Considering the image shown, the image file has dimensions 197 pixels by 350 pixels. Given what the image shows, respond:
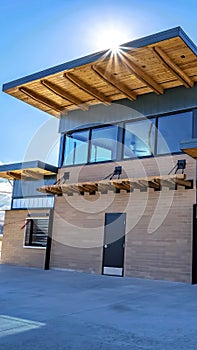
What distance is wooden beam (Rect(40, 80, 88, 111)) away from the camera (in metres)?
10.2

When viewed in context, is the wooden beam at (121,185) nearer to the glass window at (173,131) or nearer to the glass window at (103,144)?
the glass window at (103,144)

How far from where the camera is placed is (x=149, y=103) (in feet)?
34.1

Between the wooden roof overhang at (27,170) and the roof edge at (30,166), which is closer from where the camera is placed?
the roof edge at (30,166)

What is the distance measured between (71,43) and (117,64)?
70.2 inches

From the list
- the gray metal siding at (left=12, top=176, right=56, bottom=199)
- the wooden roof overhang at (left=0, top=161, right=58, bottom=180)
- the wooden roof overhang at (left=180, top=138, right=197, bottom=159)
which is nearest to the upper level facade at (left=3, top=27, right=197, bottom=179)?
the wooden roof overhang at (left=0, top=161, right=58, bottom=180)

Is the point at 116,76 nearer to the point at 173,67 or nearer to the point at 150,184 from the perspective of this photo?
the point at 173,67

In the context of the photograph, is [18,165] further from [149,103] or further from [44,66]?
[149,103]

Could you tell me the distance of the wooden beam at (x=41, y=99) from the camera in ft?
34.6

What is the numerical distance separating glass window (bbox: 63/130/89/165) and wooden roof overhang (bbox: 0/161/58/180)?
644 millimetres

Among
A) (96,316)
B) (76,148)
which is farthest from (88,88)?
(96,316)

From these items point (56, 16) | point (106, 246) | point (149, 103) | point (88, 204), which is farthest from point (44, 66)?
point (106, 246)

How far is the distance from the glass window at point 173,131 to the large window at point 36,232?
Result: 4.73m

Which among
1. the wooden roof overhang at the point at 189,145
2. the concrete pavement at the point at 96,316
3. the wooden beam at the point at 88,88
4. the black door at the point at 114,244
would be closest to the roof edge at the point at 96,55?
the wooden beam at the point at 88,88

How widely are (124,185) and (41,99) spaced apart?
3.96 metres
